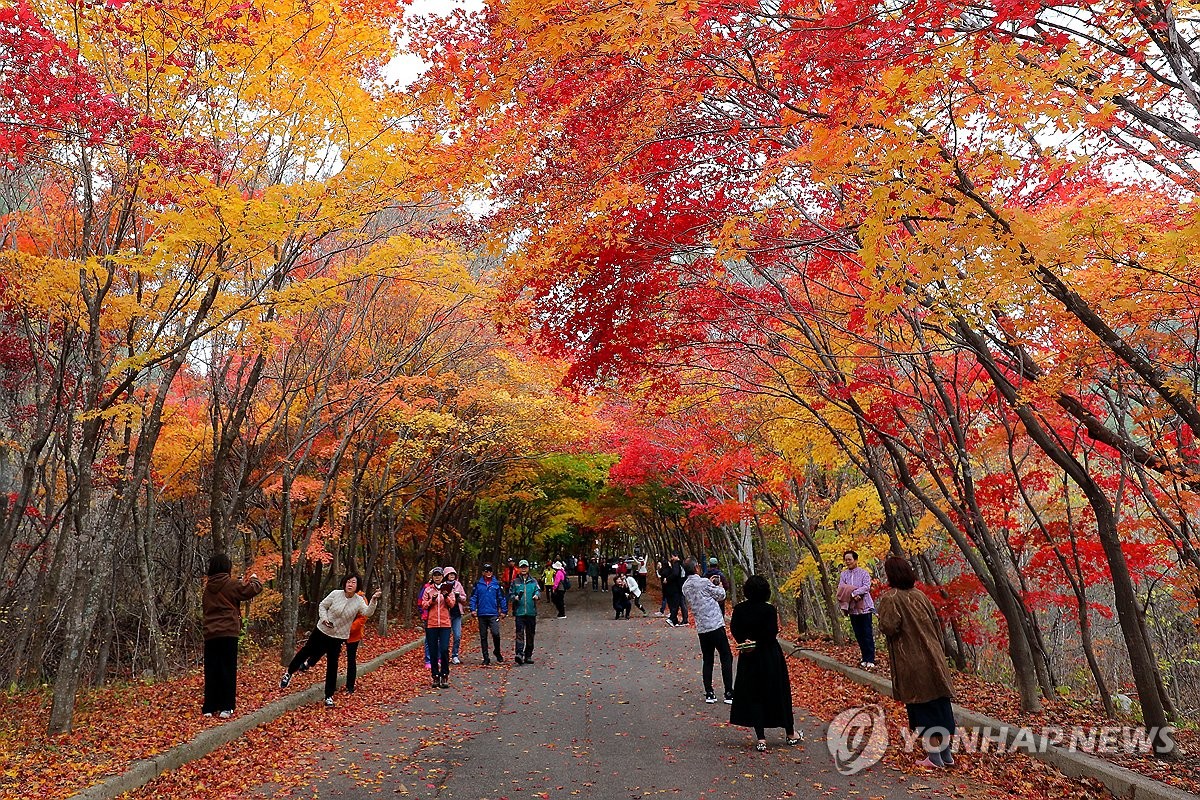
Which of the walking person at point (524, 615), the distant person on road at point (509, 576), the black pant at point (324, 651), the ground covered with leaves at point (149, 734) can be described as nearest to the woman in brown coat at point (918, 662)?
the ground covered with leaves at point (149, 734)

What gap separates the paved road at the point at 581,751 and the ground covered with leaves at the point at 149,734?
0.68 metres

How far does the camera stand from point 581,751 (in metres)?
6.91

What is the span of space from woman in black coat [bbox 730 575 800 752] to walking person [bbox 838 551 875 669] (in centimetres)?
408

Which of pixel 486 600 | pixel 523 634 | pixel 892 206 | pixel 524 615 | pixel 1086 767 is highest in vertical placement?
pixel 892 206

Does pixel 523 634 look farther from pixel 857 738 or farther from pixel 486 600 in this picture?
pixel 857 738

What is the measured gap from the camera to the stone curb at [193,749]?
5305 mm

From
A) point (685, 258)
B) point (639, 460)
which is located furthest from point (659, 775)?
point (639, 460)

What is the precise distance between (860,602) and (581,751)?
18.2 ft

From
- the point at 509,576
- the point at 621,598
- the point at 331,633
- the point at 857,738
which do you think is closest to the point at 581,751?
the point at 857,738

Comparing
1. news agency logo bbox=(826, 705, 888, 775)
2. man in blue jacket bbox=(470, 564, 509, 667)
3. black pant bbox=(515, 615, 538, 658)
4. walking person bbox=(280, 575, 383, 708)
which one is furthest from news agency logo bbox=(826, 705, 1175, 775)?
black pant bbox=(515, 615, 538, 658)

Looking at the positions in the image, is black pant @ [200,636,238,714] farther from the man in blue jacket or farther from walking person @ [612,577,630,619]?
walking person @ [612,577,630,619]

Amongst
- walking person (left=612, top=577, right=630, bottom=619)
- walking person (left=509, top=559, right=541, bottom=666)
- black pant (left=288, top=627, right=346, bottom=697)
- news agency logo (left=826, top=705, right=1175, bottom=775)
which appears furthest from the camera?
walking person (left=612, top=577, right=630, bottom=619)

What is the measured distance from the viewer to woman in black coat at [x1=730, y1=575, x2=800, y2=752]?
6.86 metres

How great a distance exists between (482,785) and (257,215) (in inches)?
209
